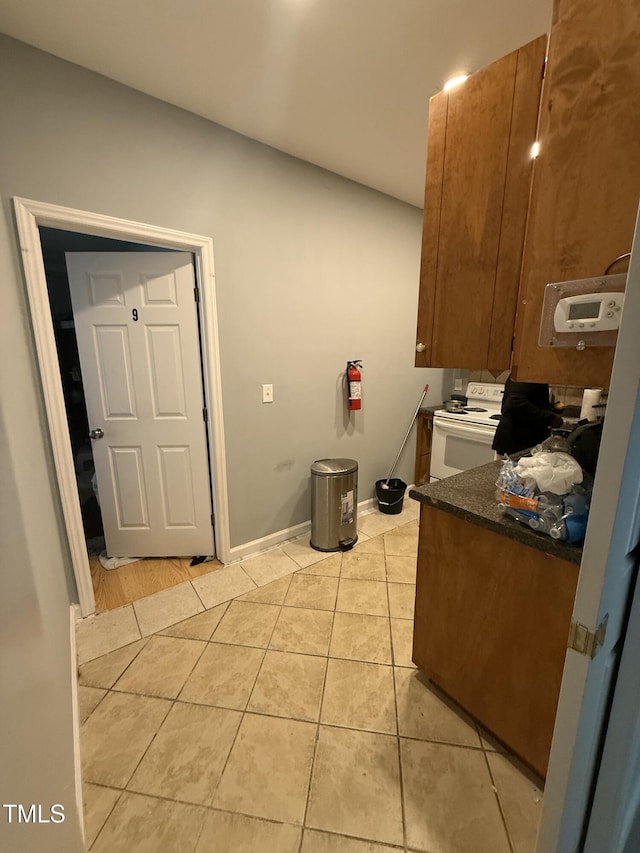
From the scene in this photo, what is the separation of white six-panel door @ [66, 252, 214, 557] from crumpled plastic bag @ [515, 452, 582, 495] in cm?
196

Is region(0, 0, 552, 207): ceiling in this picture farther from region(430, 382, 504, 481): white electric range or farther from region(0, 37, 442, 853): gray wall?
region(430, 382, 504, 481): white electric range

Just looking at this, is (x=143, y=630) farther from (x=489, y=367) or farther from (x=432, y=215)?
(x=432, y=215)

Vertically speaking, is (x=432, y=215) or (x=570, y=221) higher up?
(x=432, y=215)

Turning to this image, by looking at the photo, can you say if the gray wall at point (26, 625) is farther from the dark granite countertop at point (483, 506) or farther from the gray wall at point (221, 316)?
the dark granite countertop at point (483, 506)

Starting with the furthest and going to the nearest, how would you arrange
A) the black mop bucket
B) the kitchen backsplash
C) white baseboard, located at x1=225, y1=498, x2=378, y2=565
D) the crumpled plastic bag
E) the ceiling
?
the black mop bucket, the kitchen backsplash, white baseboard, located at x1=225, y1=498, x2=378, y2=565, the ceiling, the crumpled plastic bag

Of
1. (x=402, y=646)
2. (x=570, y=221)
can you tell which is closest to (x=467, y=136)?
(x=570, y=221)

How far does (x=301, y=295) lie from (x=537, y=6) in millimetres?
1674

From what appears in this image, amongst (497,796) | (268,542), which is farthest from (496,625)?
(268,542)

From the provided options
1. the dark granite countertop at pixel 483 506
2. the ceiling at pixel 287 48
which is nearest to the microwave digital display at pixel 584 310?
the dark granite countertop at pixel 483 506

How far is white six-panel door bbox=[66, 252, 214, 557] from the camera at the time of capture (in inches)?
85.0

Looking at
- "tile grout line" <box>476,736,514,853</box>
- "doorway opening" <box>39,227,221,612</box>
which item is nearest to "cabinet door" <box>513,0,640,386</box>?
"tile grout line" <box>476,736,514,853</box>

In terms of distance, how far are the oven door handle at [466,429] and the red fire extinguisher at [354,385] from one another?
0.85m

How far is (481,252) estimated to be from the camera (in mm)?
1163

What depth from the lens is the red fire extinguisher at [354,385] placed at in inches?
112
